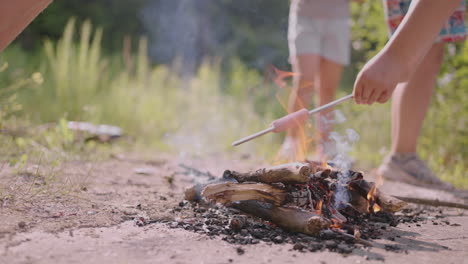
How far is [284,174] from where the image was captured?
1.84m

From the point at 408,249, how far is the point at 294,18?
2.14 m

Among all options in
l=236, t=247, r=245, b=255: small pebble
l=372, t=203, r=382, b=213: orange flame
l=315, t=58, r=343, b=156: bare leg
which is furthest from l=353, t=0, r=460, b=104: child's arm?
l=315, t=58, r=343, b=156: bare leg

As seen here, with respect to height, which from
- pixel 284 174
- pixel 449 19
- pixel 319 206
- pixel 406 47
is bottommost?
pixel 319 206

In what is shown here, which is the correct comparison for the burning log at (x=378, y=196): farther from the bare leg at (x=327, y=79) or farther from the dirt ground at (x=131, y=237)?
the bare leg at (x=327, y=79)

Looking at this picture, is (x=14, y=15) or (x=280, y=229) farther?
(x=280, y=229)

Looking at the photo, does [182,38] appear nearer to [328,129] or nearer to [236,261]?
[328,129]

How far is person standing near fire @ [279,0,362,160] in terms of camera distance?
3.16m

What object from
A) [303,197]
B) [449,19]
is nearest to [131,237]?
[303,197]

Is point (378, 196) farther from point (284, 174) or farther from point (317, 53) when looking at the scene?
point (317, 53)

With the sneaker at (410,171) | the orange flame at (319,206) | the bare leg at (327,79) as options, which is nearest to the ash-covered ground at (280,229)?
the orange flame at (319,206)

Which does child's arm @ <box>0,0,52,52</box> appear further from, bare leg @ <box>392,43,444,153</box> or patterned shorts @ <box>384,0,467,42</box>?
bare leg @ <box>392,43,444,153</box>

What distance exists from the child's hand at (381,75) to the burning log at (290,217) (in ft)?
1.89

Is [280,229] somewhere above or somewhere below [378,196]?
below

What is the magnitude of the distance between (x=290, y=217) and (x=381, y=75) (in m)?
0.69
